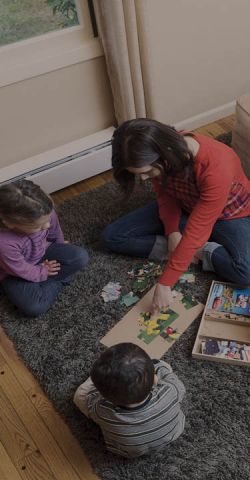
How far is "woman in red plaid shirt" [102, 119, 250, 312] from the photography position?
4.69 feet

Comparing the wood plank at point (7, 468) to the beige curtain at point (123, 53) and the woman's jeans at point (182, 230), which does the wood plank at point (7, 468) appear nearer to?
the woman's jeans at point (182, 230)

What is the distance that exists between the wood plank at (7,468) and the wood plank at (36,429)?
0.08 metres

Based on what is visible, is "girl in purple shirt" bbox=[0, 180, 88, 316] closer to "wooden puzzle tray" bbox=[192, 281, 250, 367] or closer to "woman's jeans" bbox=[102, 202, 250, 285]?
"woman's jeans" bbox=[102, 202, 250, 285]

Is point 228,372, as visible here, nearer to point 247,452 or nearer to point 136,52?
point 247,452

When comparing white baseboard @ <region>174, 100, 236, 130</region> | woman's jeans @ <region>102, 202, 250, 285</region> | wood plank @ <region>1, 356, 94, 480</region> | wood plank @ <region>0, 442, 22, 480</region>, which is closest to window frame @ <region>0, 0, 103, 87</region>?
white baseboard @ <region>174, 100, 236, 130</region>

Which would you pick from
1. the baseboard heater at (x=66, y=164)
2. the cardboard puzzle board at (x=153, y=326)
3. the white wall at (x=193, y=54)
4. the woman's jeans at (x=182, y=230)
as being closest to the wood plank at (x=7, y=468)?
the cardboard puzzle board at (x=153, y=326)

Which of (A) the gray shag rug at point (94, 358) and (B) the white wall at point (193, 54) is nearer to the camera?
(A) the gray shag rug at point (94, 358)

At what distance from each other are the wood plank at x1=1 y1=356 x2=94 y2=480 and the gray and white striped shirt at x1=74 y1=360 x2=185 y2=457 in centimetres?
17

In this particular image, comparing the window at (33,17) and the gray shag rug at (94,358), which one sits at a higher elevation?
the window at (33,17)

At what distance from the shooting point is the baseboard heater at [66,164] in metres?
2.28

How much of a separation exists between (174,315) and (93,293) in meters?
0.35

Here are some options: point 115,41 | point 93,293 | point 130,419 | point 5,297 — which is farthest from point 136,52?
point 130,419

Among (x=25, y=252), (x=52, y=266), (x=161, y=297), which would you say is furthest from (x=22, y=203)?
(x=161, y=297)

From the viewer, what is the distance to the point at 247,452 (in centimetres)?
142
